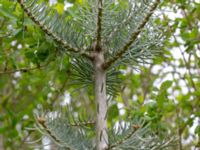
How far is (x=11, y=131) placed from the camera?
175 cm

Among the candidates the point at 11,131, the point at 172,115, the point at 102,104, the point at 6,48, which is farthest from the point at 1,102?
the point at 102,104

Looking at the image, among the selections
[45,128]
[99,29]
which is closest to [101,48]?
[99,29]

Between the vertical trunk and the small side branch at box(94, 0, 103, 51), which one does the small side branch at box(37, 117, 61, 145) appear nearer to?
the vertical trunk

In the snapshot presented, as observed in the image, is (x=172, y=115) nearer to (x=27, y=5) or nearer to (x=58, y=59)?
(x=58, y=59)

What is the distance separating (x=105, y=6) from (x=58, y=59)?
0.18m

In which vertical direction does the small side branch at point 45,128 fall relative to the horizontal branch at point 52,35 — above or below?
below

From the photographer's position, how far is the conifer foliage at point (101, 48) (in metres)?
0.77

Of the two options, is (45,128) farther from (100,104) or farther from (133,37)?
(133,37)

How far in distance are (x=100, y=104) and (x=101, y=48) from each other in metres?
0.11

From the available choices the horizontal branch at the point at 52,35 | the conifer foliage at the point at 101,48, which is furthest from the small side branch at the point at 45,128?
the horizontal branch at the point at 52,35

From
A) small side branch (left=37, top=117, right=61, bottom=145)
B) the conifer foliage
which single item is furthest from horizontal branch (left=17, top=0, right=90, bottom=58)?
small side branch (left=37, top=117, right=61, bottom=145)

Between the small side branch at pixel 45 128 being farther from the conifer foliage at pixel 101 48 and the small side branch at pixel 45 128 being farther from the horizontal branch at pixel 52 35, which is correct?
the horizontal branch at pixel 52 35

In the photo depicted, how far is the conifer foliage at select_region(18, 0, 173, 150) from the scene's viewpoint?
0.77m

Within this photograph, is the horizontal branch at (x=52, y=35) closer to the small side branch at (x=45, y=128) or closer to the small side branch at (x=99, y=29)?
the small side branch at (x=99, y=29)
